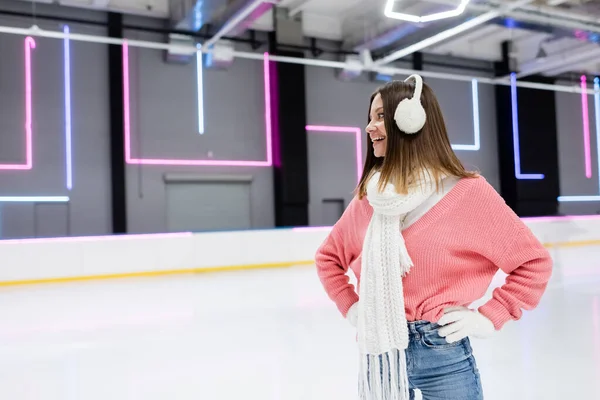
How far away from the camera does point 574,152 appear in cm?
1240

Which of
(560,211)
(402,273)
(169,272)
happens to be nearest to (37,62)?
(169,272)

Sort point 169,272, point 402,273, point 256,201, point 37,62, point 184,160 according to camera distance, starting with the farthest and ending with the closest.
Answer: point 256,201 → point 184,160 → point 37,62 → point 169,272 → point 402,273

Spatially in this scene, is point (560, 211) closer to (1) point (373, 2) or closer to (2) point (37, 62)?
(1) point (373, 2)

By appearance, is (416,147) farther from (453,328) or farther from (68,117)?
(68,117)

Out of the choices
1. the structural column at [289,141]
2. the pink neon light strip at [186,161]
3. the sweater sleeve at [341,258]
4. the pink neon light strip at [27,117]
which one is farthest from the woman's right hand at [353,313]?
the structural column at [289,141]

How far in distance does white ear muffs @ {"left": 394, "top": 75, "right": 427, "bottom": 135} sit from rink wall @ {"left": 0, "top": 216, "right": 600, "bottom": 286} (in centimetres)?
605

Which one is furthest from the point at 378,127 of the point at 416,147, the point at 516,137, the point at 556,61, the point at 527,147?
the point at 527,147

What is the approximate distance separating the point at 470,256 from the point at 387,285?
0.53 ft

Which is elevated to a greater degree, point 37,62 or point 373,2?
point 373,2

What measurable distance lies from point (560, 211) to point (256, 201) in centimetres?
683

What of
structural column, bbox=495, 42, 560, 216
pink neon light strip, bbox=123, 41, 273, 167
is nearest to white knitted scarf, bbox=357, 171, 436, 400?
pink neon light strip, bbox=123, 41, 273, 167

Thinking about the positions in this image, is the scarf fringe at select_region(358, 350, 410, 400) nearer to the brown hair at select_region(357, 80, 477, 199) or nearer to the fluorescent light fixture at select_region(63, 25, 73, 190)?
the brown hair at select_region(357, 80, 477, 199)

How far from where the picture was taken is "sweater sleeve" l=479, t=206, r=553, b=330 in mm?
968

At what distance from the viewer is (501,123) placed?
11.3 meters
